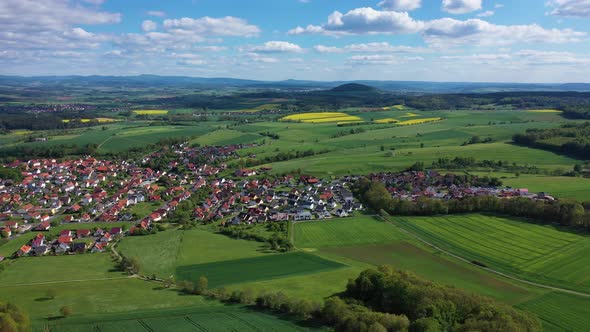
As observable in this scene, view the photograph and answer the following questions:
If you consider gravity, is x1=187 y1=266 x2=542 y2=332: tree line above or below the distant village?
above

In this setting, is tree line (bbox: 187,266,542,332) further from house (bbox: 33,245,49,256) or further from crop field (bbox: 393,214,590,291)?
house (bbox: 33,245,49,256)

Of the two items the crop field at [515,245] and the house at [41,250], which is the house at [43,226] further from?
the crop field at [515,245]

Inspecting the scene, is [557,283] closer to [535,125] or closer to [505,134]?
[505,134]

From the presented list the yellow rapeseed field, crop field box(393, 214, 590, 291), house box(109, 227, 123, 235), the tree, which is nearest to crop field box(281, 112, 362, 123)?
the yellow rapeseed field

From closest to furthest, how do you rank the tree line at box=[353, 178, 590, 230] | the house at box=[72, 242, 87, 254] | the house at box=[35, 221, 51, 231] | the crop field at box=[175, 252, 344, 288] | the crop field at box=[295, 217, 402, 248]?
the crop field at box=[175, 252, 344, 288] < the house at box=[72, 242, 87, 254] < the crop field at box=[295, 217, 402, 248] < the tree line at box=[353, 178, 590, 230] < the house at box=[35, 221, 51, 231]

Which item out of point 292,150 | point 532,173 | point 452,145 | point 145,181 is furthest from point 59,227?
point 452,145

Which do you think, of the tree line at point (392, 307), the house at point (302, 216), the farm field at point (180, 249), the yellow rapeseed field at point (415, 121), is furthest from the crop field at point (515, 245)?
the yellow rapeseed field at point (415, 121)
